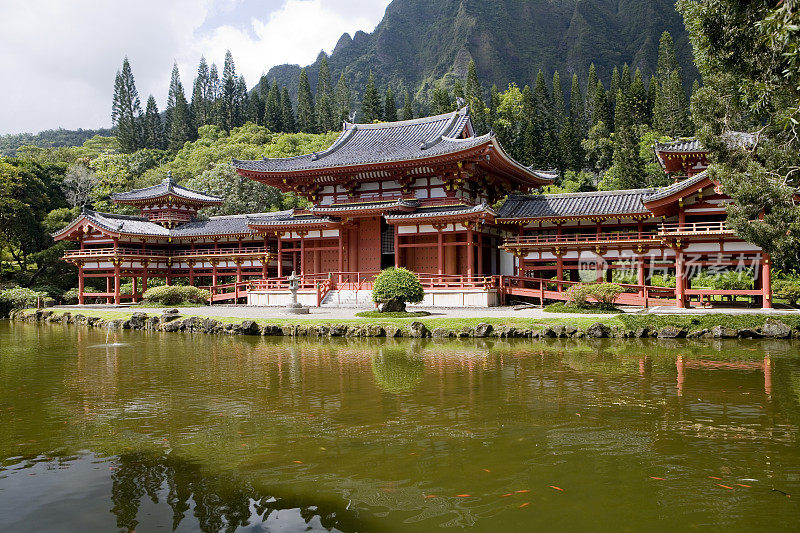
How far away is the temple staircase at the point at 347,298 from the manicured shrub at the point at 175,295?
28.3ft

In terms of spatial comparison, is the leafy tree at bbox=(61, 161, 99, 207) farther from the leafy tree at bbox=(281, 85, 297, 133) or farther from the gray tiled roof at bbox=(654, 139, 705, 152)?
the gray tiled roof at bbox=(654, 139, 705, 152)

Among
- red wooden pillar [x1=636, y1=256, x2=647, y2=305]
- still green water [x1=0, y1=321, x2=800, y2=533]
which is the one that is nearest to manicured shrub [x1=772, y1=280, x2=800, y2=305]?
red wooden pillar [x1=636, y1=256, x2=647, y2=305]

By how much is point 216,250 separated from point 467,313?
22.8m

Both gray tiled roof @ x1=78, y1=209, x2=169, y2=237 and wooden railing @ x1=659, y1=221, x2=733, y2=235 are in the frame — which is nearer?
wooden railing @ x1=659, y1=221, x2=733, y2=235

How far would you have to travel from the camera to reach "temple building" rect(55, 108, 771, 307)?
86.1ft

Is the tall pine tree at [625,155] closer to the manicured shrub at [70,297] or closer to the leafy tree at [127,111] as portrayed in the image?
the manicured shrub at [70,297]

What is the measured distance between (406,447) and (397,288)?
17.4m

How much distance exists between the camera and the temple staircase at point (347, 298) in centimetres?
3036

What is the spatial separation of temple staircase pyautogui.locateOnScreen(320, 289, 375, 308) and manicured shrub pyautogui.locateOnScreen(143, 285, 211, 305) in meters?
8.62

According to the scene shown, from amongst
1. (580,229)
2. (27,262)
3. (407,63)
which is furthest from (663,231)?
(407,63)

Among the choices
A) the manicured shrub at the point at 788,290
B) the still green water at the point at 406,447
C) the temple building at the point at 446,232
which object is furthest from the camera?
the manicured shrub at the point at 788,290

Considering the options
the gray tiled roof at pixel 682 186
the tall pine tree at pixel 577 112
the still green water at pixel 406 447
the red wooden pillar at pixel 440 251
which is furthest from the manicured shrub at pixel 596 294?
the tall pine tree at pixel 577 112

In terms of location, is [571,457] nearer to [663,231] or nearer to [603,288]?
[603,288]

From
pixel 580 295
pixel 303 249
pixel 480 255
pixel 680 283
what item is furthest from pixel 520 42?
pixel 580 295
